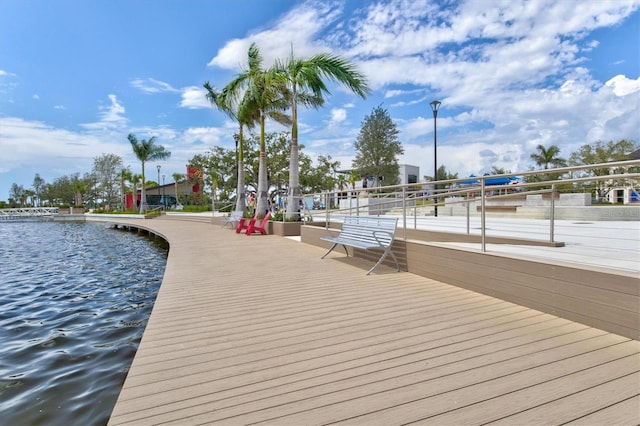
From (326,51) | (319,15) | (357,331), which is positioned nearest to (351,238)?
(357,331)

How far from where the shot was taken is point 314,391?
2.05 metres

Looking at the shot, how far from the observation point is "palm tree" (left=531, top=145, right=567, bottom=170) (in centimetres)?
4203

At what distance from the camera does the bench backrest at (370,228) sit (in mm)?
5461

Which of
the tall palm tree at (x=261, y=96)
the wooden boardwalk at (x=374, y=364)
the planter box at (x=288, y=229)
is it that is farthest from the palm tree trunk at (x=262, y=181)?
the wooden boardwalk at (x=374, y=364)

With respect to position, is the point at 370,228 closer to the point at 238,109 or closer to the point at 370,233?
the point at 370,233

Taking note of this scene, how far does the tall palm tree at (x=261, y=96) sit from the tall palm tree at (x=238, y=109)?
39mm

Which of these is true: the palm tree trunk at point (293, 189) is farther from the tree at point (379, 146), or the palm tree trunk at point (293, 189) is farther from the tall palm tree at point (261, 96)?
the tree at point (379, 146)

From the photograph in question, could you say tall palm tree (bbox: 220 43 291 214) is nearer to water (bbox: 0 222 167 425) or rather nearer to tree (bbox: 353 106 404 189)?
water (bbox: 0 222 167 425)

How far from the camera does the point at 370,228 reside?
5844 mm

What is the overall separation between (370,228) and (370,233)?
4.1 inches

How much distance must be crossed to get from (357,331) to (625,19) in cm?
698

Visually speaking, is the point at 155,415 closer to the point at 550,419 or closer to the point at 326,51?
the point at 550,419

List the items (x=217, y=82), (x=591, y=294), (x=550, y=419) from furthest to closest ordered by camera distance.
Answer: (x=217, y=82)
(x=591, y=294)
(x=550, y=419)

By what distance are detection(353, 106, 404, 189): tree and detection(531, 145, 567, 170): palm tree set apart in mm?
20146
